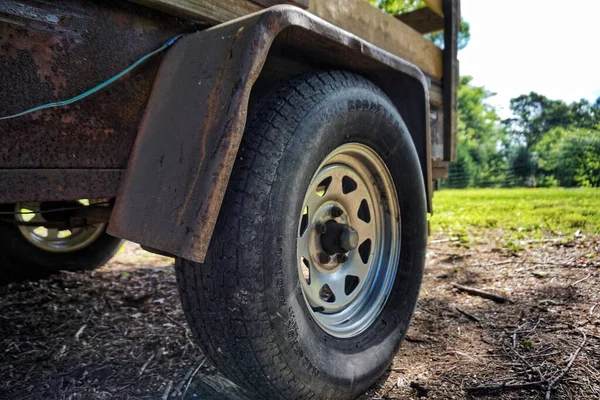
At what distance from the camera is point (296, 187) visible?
1368 mm

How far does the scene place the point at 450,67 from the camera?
315cm

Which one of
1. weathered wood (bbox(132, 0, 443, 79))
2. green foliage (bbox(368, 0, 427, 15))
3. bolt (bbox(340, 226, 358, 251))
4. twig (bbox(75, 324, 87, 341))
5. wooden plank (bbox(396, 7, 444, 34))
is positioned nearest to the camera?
weathered wood (bbox(132, 0, 443, 79))

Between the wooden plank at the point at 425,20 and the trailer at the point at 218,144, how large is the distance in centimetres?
206

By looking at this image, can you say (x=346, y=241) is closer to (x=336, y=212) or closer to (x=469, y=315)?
(x=336, y=212)

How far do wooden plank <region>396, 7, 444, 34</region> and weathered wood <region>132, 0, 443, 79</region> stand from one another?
1.70 ft

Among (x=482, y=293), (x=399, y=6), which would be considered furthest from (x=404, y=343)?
(x=399, y=6)

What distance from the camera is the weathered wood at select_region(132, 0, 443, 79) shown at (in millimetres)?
1419

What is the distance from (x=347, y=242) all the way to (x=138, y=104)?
923mm

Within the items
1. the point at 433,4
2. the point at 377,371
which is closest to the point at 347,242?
the point at 377,371

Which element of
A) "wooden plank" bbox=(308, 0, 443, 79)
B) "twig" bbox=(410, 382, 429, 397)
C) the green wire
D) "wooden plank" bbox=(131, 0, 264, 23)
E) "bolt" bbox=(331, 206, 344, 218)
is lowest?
"twig" bbox=(410, 382, 429, 397)

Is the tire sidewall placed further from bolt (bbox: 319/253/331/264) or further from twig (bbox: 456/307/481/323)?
twig (bbox: 456/307/481/323)

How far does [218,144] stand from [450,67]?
249 cm

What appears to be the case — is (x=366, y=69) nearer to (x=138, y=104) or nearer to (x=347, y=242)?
(x=347, y=242)

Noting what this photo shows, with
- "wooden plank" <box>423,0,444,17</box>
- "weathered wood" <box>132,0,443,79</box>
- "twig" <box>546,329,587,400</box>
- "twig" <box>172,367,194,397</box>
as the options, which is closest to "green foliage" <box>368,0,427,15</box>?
"wooden plank" <box>423,0,444,17</box>
